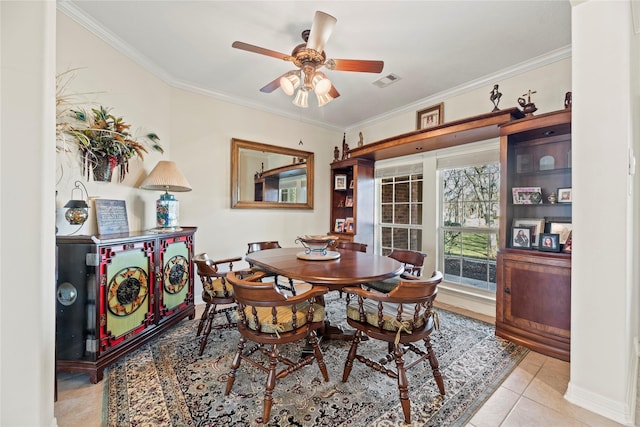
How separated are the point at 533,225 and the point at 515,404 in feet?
5.49

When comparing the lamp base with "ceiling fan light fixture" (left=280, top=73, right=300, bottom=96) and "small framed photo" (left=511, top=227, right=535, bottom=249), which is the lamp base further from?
"small framed photo" (left=511, top=227, right=535, bottom=249)

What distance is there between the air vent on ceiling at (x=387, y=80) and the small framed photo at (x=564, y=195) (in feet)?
6.72

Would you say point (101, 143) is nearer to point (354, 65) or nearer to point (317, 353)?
point (354, 65)

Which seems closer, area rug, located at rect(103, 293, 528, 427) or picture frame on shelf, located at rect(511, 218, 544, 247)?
area rug, located at rect(103, 293, 528, 427)

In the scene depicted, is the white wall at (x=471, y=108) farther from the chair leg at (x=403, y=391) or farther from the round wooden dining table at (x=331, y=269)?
the chair leg at (x=403, y=391)

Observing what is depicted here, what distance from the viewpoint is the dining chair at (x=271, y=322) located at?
154 centimetres

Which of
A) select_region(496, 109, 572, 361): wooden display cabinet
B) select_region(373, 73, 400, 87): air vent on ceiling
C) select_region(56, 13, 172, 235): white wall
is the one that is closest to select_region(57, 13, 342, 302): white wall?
select_region(56, 13, 172, 235): white wall

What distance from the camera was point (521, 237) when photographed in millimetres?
2592

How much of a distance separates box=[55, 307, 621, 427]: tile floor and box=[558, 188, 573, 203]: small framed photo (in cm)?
145

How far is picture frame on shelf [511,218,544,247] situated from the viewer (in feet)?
8.36

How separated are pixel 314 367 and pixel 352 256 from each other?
1.02 meters
